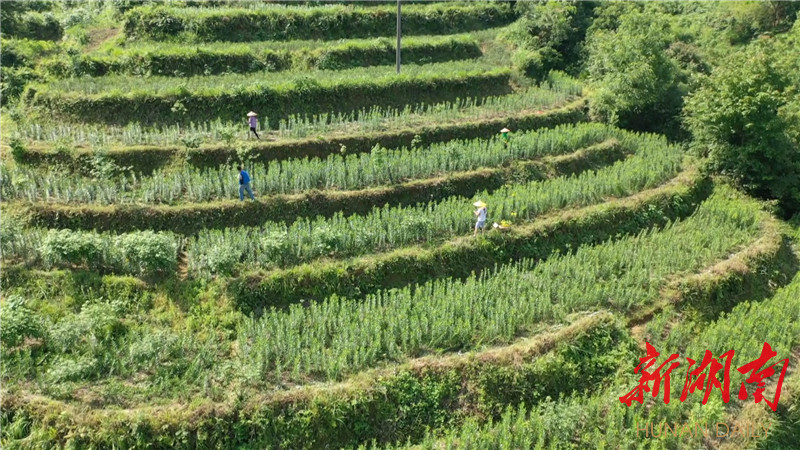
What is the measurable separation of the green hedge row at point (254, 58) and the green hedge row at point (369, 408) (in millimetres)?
15399

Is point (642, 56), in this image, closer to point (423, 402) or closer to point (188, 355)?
point (423, 402)

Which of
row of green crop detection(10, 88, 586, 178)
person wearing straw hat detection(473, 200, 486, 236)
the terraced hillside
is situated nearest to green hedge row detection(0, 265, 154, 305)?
the terraced hillside

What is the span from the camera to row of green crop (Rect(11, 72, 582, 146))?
672 inches

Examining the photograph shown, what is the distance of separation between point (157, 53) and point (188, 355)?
49.6ft

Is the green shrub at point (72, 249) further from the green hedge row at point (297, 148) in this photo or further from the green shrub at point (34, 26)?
the green shrub at point (34, 26)

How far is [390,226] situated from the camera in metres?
14.9

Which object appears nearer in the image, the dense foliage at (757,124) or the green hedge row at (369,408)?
the green hedge row at (369,408)

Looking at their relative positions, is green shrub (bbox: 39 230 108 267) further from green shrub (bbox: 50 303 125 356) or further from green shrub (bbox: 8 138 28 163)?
green shrub (bbox: 8 138 28 163)

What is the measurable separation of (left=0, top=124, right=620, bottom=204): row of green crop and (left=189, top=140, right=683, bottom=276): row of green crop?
1265 millimetres

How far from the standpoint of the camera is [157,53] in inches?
859

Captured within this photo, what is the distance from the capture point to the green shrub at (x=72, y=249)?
12.4 m

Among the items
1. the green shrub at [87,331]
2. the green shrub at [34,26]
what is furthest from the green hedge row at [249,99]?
the green shrub at [87,331]

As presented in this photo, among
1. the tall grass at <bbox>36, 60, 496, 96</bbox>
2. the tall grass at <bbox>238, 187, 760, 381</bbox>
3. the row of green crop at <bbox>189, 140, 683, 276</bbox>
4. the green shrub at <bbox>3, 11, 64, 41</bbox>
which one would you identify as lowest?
the tall grass at <bbox>238, 187, 760, 381</bbox>

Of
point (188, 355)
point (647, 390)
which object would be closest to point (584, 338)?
point (647, 390)
